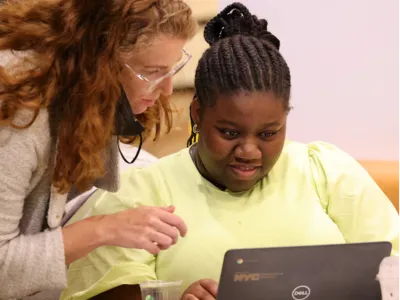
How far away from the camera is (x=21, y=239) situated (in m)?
1.28

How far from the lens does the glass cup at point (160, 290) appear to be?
1.19 meters

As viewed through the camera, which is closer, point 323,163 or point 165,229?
point 165,229

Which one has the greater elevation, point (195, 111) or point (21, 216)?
point (195, 111)

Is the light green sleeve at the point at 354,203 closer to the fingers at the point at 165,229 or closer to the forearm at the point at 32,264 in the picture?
the fingers at the point at 165,229

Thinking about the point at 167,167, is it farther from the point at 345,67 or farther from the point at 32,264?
the point at 345,67

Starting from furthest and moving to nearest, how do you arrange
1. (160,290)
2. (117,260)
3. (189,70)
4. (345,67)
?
(345,67) < (189,70) < (117,260) < (160,290)

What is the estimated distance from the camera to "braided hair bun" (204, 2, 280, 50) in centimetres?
148

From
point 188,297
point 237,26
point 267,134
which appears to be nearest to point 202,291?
point 188,297

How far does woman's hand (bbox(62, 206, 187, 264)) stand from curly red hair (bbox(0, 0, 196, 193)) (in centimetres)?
10

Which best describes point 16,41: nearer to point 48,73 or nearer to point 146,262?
point 48,73

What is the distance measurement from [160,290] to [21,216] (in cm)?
34

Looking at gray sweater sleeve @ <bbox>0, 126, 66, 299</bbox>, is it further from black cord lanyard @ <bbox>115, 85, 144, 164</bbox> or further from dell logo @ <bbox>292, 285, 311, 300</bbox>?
dell logo @ <bbox>292, 285, 311, 300</bbox>

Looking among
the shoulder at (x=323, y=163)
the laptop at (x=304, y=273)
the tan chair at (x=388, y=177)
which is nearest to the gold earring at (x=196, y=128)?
the shoulder at (x=323, y=163)

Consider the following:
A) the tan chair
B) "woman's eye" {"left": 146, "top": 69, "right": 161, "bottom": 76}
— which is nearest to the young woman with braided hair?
"woman's eye" {"left": 146, "top": 69, "right": 161, "bottom": 76}
